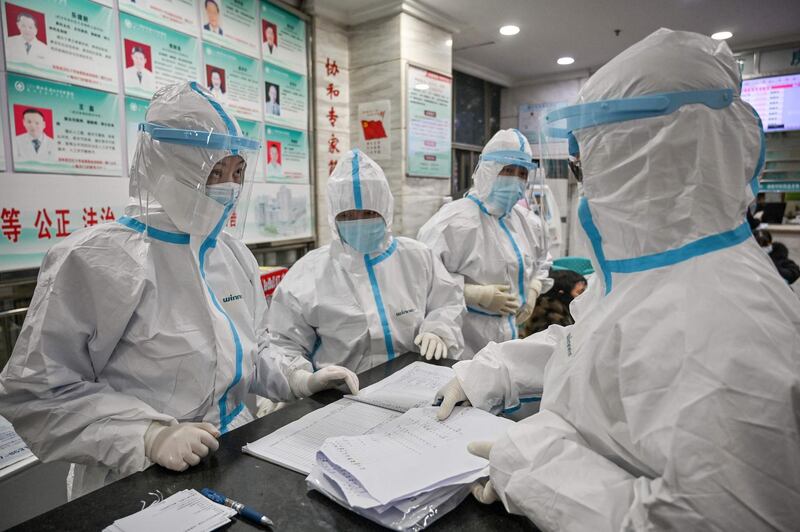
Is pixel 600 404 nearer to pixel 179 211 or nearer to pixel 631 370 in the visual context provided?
pixel 631 370

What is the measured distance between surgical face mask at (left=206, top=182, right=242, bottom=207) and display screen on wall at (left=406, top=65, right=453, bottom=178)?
251 cm

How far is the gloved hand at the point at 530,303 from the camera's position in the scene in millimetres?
2959

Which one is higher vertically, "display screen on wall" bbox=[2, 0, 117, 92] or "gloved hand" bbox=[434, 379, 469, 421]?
"display screen on wall" bbox=[2, 0, 117, 92]

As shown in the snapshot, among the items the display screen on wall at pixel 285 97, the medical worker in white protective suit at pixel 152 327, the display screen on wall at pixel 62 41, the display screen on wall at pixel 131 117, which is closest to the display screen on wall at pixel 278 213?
the display screen on wall at pixel 285 97

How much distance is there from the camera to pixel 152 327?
1257mm

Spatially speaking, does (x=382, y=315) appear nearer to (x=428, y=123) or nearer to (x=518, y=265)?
(x=518, y=265)

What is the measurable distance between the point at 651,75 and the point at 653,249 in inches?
11.3

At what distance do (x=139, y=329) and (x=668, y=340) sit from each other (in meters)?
1.21

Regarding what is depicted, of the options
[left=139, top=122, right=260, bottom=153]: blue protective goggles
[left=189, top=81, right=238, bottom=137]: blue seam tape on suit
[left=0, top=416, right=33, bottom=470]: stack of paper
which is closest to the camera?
[left=139, top=122, right=260, bottom=153]: blue protective goggles

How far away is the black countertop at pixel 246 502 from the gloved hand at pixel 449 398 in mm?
275

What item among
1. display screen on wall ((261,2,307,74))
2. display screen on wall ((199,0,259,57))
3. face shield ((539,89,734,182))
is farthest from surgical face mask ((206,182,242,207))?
display screen on wall ((261,2,307,74))

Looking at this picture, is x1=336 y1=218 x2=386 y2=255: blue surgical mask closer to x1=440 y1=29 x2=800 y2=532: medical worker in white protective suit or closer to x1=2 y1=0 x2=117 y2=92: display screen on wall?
x1=440 y1=29 x2=800 y2=532: medical worker in white protective suit

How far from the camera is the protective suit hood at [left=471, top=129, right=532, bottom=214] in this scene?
2.74m

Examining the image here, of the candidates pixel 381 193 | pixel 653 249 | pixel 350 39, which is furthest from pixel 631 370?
pixel 350 39
